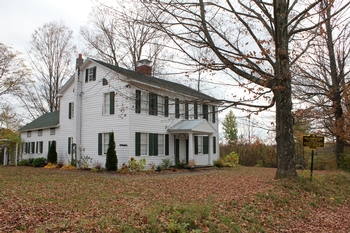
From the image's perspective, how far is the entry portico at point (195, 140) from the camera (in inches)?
739

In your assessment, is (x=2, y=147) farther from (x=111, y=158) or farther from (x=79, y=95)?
(x=111, y=158)

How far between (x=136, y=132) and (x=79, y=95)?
18.8 feet

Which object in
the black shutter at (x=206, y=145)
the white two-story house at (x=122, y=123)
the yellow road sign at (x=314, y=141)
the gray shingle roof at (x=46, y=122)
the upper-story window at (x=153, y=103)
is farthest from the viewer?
the gray shingle roof at (x=46, y=122)

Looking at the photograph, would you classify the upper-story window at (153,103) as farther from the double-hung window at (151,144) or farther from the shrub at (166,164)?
the shrub at (166,164)

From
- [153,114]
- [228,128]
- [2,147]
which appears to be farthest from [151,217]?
[228,128]

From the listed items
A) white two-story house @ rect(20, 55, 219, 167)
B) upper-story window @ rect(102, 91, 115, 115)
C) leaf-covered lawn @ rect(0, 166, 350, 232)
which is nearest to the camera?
leaf-covered lawn @ rect(0, 166, 350, 232)

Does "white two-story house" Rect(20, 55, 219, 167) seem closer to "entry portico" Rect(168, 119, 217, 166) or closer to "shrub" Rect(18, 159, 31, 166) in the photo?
"entry portico" Rect(168, 119, 217, 166)

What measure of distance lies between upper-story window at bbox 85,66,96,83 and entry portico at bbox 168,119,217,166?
6077mm

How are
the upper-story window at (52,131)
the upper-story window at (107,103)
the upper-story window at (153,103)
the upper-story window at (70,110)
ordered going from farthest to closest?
the upper-story window at (52,131) < the upper-story window at (70,110) < the upper-story window at (107,103) < the upper-story window at (153,103)

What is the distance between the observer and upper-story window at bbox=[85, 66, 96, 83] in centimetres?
1941

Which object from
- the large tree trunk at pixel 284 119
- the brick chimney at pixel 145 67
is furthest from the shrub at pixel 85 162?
the large tree trunk at pixel 284 119

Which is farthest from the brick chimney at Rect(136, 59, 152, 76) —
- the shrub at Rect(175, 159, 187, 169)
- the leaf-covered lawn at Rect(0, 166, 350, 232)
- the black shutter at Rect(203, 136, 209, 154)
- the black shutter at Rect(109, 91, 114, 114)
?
the leaf-covered lawn at Rect(0, 166, 350, 232)

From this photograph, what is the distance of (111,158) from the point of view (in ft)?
55.1

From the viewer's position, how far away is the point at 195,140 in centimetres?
2122
